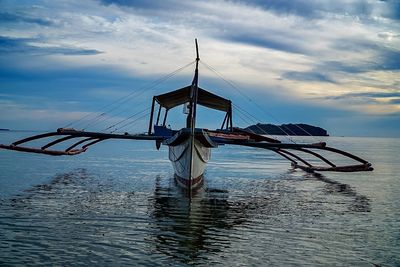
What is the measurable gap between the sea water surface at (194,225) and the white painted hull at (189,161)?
31.0 inches

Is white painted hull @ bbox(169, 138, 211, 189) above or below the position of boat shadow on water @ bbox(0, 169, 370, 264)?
above

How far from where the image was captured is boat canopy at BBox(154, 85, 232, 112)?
899 inches

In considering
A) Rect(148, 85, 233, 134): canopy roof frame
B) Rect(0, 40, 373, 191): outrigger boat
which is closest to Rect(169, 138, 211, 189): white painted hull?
Rect(0, 40, 373, 191): outrigger boat

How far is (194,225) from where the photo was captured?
38.2 ft

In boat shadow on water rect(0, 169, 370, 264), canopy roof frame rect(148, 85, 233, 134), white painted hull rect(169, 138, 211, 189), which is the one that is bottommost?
boat shadow on water rect(0, 169, 370, 264)

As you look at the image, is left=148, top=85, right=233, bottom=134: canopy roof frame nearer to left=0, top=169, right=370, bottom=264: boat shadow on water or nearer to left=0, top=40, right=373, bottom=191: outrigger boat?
left=0, top=40, right=373, bottom=191: outrigger boat

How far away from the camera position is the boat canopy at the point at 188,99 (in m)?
22.8

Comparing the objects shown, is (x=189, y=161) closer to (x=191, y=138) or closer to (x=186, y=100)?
(x=191, y=138)

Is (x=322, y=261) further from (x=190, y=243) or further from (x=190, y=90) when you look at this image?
(x=190, y=90)

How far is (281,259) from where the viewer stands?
861 centimetres

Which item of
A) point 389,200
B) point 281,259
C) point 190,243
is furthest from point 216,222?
point 389,200

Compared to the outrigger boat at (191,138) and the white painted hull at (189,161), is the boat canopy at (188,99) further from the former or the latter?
the white painted hull at (189,161)

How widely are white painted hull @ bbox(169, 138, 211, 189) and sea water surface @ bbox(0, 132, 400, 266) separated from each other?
79 centimetres

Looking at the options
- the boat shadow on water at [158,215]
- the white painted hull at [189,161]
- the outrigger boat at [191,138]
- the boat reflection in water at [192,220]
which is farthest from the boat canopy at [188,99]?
the boat reflection in water at [192,220]
